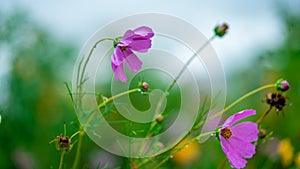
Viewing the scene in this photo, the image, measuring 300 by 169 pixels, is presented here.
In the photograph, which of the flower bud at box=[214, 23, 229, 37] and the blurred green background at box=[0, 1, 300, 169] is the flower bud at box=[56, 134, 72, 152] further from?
the blurred green background at box=[0, 1, 300, 169]

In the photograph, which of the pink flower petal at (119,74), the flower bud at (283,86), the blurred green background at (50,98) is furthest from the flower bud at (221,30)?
the blurred green background at (50,98)

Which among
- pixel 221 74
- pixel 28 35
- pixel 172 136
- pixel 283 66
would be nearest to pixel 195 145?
pixel 172 136

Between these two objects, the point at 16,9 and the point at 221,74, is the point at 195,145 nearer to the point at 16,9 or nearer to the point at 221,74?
the point at 16,9

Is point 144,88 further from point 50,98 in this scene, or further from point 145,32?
point 50,98

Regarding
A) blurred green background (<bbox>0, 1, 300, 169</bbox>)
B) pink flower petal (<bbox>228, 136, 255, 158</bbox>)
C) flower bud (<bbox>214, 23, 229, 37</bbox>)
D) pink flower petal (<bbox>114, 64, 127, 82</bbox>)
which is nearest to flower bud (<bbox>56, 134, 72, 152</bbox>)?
pink flower petal (<bbox>114, 64, 127, 82</bbox>)

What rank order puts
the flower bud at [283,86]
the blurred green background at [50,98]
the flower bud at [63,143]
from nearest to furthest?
the flower bud at [63,143]
the flower bud at [283,86]
the blurred green background at [50,98]

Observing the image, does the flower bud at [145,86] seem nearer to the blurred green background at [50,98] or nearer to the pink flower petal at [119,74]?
the pink flower petal at [119,74]
